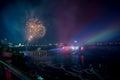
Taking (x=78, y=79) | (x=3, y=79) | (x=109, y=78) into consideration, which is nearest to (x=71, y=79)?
(x=78, y=79)

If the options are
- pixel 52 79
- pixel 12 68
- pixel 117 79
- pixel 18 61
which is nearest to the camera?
pixel 12 68

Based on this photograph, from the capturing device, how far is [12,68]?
4.57 m

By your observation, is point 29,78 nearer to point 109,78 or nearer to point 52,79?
point 52,79

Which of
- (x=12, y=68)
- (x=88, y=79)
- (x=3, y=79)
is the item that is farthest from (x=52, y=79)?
(x=12, y=68)

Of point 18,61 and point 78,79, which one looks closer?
point 78,79

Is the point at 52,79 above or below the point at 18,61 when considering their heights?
below

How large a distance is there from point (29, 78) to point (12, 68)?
56.3 inches

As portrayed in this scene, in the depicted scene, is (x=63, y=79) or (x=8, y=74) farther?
(x=63, y=79)

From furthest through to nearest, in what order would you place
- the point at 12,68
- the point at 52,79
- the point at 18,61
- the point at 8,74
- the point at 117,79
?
the point at 18,61 < the point at 117,79 < the point at 52,79 < the point at 8,74 < the point at 12,68

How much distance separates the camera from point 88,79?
17156 mm

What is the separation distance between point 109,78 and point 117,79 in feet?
3.04

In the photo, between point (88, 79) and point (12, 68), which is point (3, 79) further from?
point (88, 79)

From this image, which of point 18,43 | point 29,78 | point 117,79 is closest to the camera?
point 29,78

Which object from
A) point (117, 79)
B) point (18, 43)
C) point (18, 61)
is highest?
point (18, 43)
